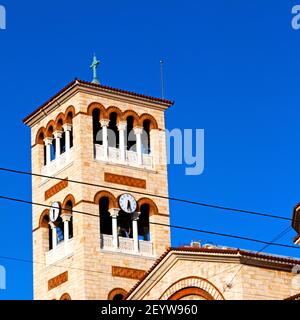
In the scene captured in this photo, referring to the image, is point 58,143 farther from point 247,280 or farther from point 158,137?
point 247,280

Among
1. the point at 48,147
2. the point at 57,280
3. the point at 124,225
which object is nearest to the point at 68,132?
the point at 48,147

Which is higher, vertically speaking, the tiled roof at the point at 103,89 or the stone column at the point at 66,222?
the tiled roof at the point at 103,89

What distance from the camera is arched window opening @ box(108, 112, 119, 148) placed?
65.2 m

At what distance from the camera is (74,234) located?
6231cm

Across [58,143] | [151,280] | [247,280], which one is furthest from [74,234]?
[247,280]

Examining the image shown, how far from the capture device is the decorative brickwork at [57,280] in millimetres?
62372

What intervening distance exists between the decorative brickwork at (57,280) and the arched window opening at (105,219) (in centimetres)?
315

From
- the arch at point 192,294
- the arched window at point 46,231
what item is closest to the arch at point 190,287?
the arch at point 192,294

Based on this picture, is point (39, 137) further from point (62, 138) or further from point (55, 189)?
point (55, 189)

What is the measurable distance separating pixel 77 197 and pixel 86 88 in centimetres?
619

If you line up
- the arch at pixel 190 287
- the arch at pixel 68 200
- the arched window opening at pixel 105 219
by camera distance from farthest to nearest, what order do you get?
the arched window opening at pixel 105 219
the arch at pixel 68 200
the arch at pixel 190 287

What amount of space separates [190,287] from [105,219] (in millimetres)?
15508

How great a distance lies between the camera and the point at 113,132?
65.7 m

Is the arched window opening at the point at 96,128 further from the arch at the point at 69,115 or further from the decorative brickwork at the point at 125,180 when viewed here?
the decorative brickwork at the point at 125,180
